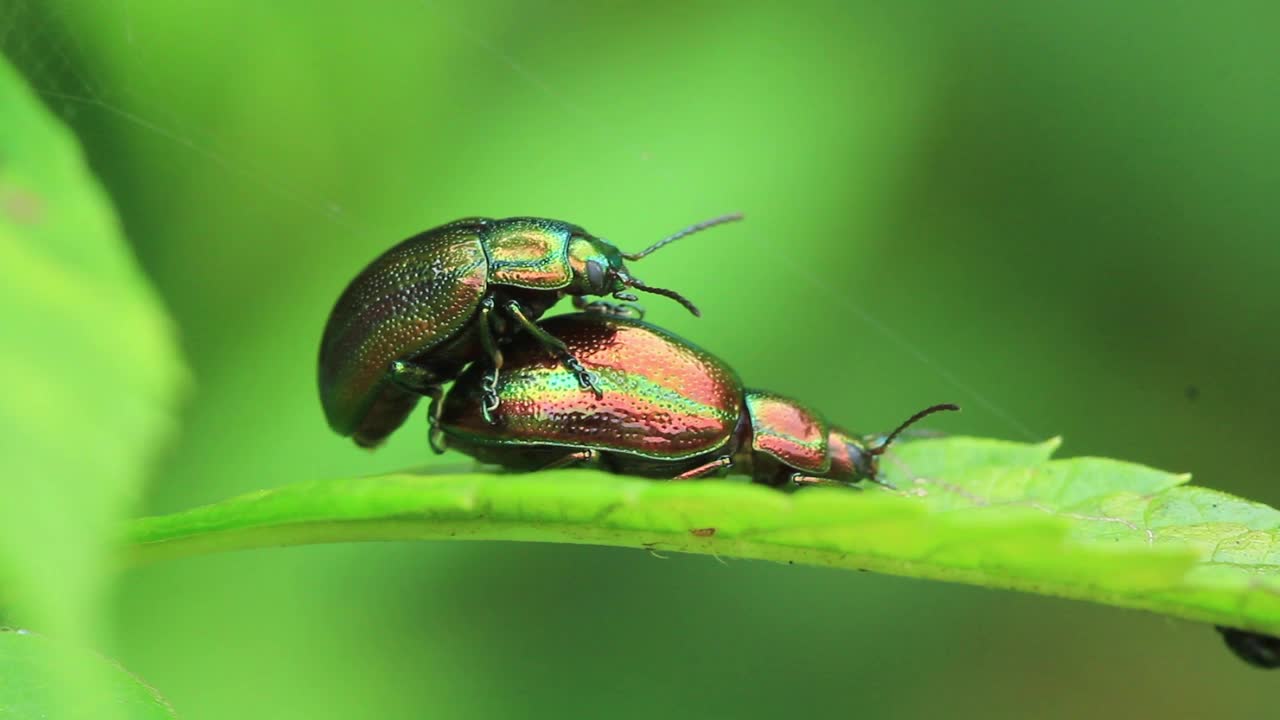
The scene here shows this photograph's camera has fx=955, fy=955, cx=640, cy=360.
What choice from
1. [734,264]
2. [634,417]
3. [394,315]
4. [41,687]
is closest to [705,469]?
[634,417]

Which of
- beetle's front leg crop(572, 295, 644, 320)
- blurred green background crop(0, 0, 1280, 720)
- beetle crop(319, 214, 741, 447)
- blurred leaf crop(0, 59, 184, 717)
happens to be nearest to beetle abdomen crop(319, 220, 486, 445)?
beetle crop(319, 214, 741, 447)

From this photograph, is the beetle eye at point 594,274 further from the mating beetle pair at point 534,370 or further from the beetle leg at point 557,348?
the beetle leg at point 557,348


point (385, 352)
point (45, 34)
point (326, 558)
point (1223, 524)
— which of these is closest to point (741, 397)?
point (385, 352)

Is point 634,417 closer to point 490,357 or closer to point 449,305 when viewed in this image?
point 490,357

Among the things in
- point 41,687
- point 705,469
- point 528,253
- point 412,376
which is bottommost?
point 41,687

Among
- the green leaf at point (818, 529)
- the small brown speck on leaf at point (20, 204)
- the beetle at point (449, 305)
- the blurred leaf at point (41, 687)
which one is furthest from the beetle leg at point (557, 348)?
the blurred leaf at point (41, 687)

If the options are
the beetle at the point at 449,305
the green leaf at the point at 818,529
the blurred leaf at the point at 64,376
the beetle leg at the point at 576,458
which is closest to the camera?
the blurred leaf at the point at 64,376
